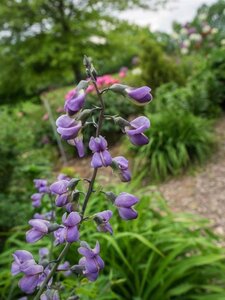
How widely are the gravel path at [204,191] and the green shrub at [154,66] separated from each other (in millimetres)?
2496

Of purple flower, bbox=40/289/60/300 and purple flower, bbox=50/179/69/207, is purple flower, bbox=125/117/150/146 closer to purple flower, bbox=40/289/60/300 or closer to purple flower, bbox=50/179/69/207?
purple flower, bbox=50/179/69/207

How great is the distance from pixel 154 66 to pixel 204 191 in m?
3.42

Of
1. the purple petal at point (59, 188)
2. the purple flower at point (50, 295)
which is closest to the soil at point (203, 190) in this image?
the purple flower at point (50, 295)

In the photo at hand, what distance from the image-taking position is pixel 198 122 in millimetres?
5676

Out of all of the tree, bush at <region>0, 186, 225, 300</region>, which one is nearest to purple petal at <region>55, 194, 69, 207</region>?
bush at <region>0, 186, 225, 300</region>

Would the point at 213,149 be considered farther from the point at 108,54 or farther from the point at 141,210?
the point at 108,54

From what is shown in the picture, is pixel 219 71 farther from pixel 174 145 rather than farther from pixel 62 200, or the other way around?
pixel 62 200

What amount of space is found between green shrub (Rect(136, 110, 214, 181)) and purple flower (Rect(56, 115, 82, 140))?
4250 millimetres

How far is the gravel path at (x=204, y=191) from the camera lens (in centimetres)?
437

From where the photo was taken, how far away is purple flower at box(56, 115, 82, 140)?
3.40 feet

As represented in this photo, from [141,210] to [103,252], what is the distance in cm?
57

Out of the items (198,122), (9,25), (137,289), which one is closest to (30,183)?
(137,289)

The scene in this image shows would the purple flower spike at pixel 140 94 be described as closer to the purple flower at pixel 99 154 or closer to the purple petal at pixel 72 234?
the purple flower at pixel 99 154

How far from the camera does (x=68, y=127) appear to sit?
1.05 metres
